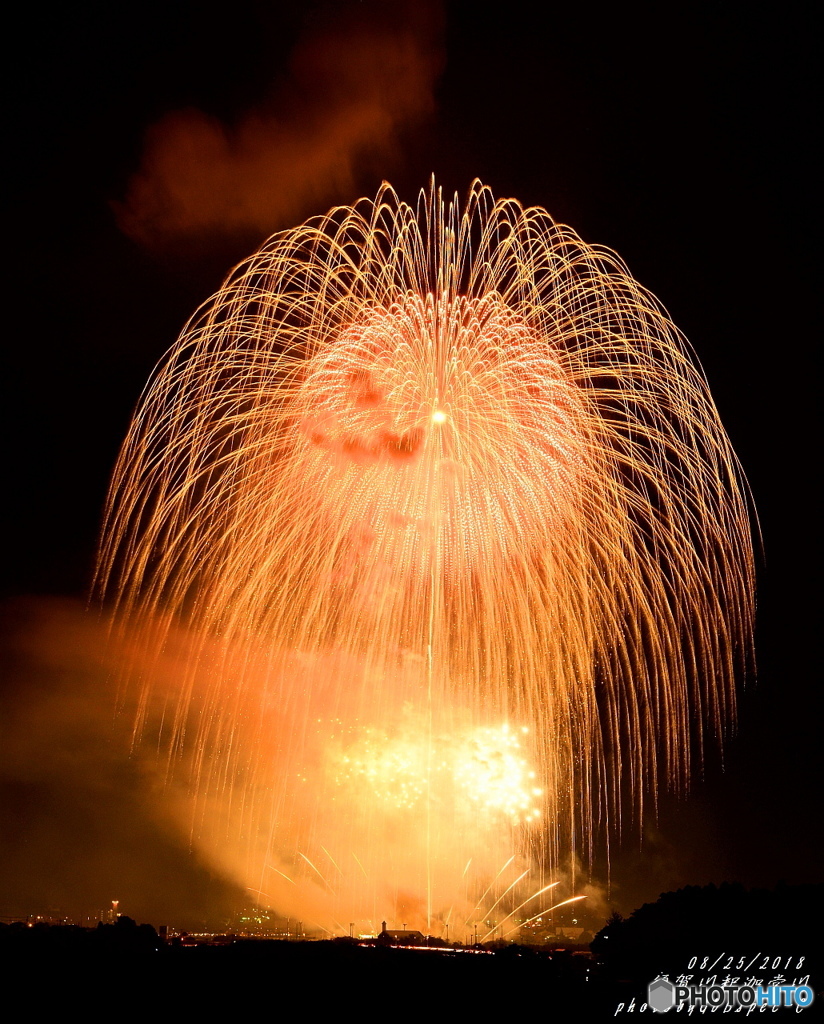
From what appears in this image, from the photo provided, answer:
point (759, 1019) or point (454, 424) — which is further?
point (454, 424)

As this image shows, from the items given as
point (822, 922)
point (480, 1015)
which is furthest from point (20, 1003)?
point (822, 922)

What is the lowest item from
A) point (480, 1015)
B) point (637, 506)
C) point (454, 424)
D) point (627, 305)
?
point (480, 1015)

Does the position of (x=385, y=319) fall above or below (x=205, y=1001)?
above

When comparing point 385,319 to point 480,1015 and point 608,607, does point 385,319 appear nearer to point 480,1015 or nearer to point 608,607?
point 608,607

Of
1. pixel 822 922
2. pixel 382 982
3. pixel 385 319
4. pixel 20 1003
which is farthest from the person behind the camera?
pixel 822 922

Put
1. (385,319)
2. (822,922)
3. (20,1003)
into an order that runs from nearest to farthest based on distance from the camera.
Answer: (20,1003), (385,319), (822,922)

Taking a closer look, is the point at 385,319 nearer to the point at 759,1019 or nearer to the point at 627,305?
the point at 627,305

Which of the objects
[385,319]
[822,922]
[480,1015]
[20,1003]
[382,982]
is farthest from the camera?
[822,922]

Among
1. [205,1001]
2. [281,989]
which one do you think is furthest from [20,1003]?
[281,989]

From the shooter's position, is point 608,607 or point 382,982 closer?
point 382,982
